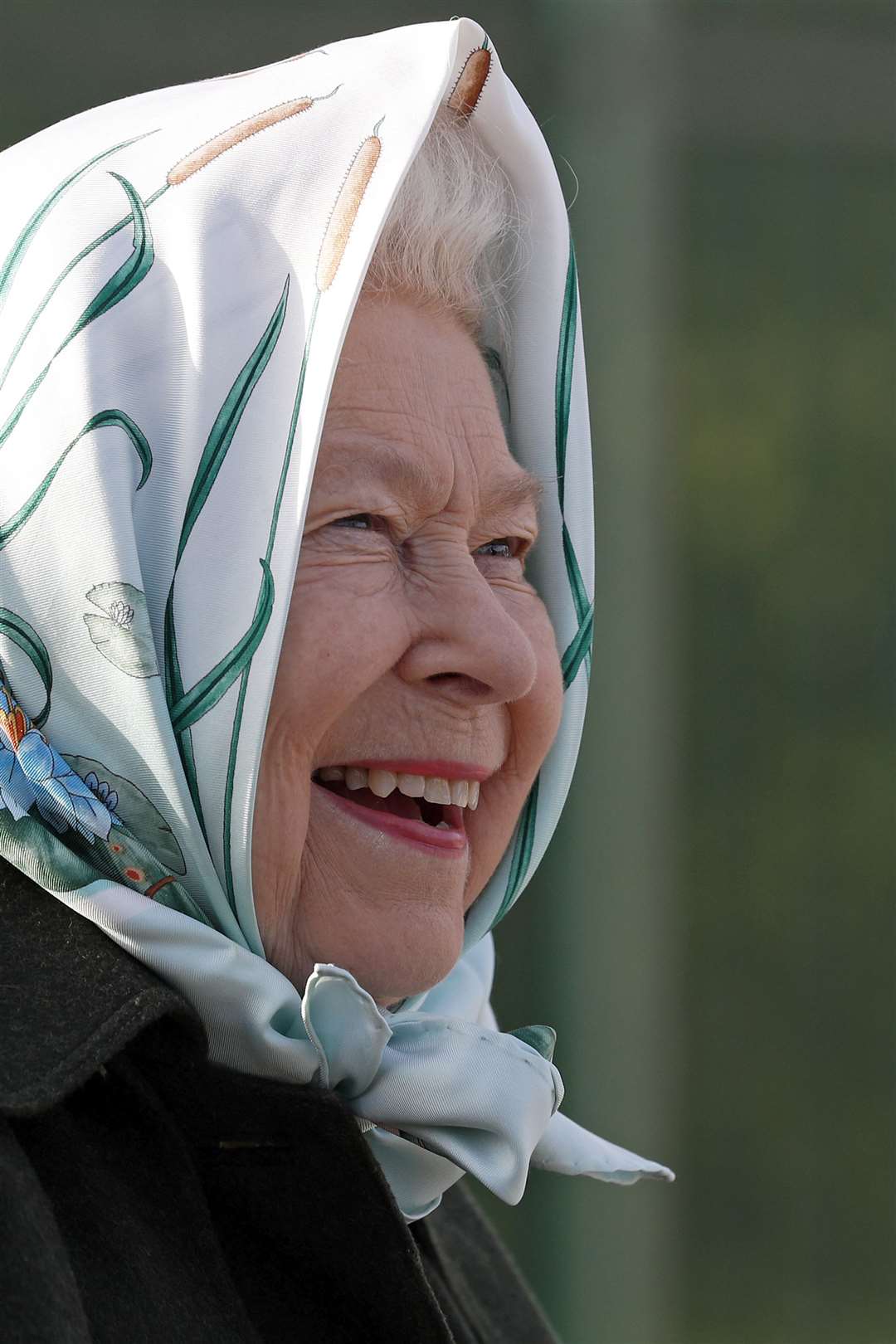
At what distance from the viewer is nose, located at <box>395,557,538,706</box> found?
2.04 metres

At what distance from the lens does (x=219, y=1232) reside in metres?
1.70

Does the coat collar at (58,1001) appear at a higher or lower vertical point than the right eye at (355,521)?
lower

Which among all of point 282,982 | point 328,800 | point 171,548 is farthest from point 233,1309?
point 171,548

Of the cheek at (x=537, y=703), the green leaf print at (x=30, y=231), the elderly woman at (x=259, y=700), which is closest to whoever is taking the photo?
the elderly woman at (x=259, y=700)

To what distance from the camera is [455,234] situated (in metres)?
2.23

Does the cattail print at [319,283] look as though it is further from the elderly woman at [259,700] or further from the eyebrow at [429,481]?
the eyebrow at [429,481]

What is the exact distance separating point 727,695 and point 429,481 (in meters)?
4.46

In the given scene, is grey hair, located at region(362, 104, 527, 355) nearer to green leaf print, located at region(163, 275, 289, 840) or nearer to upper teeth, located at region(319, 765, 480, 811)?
green leaf print, located at region(163, 275, 289, 840)

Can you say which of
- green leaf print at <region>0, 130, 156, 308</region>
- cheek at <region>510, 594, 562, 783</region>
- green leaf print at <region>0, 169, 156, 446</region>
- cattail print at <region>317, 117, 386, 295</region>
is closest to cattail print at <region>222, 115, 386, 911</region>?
cattail print at <region>317, 117, 386, 295</region>

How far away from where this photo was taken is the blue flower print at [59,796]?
170cm

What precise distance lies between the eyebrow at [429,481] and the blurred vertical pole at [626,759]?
3885 millimetres

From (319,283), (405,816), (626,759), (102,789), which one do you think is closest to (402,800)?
(405,816)

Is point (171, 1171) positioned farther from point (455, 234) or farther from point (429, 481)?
point (455, 234)

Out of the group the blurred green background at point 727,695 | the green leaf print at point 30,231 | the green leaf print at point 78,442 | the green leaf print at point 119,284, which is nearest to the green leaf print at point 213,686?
the green leaf print at point 78,442
